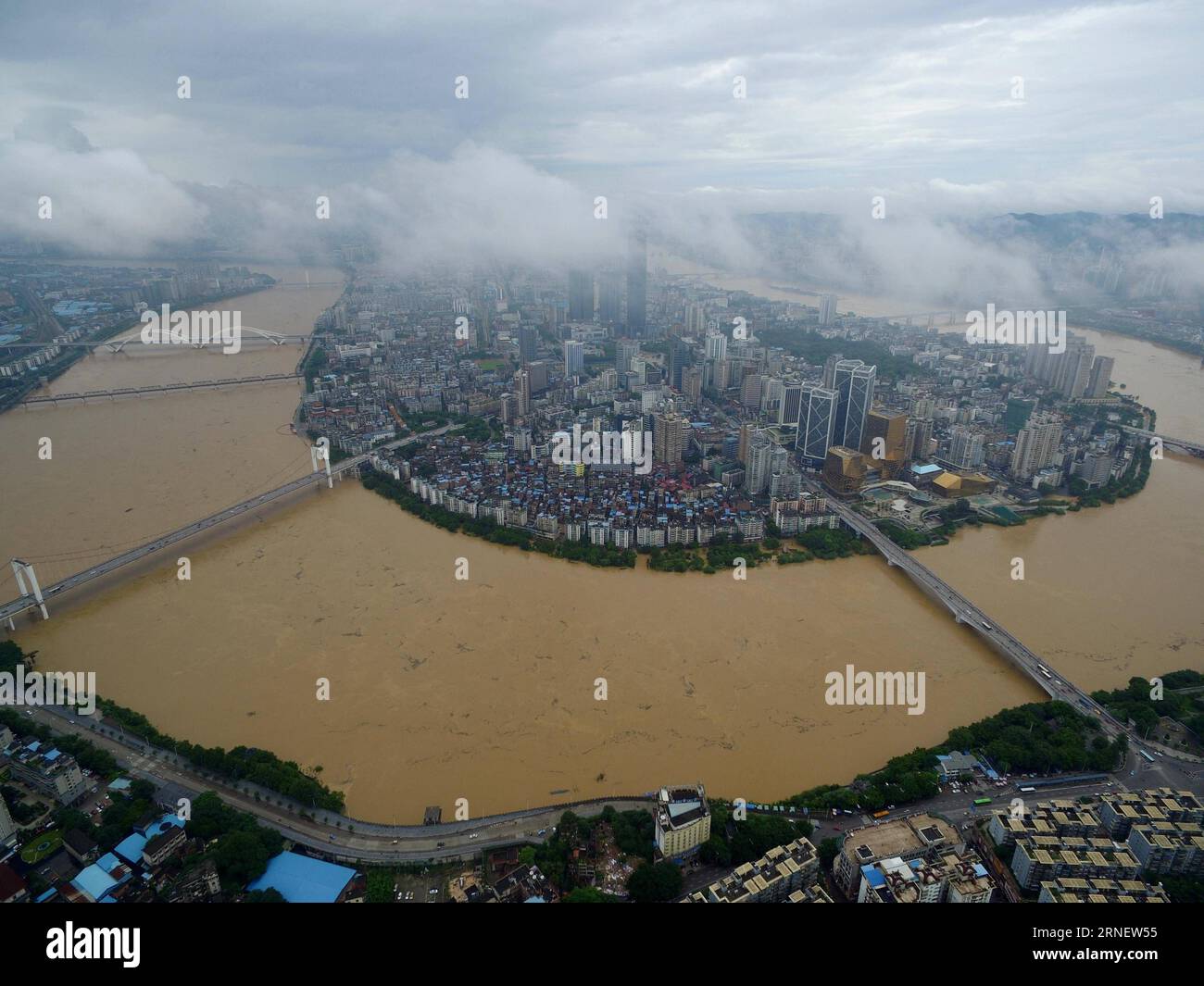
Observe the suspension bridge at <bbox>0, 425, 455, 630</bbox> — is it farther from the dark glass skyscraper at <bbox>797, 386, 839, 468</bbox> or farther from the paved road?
the dark glass skyscraper at <bbox>797, 386, 839, 468</bbox>

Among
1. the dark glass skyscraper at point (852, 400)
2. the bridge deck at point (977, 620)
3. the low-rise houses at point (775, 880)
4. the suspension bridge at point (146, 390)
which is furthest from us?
the suspension bridge at point (146, 390)

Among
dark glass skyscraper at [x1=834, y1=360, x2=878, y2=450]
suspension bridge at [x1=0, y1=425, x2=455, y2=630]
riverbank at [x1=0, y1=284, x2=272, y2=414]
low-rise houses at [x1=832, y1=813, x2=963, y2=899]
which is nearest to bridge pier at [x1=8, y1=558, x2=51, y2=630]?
suspension bridge at [x1=0, y1=425, x2=455, y2=630]

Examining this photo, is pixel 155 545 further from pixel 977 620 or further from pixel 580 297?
pixel 580 297

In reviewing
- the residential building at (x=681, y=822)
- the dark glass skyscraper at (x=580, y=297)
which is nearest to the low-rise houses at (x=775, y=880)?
the residential building at (x=681, y=822)

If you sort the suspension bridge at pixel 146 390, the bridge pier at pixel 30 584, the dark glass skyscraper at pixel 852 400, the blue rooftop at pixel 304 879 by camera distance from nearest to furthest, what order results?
the blue rooftop at pixel 304 879 < the bridge pier at pixel 30 584 < the dark glass skyscraper at pixel 852 400 < the suspension bridge at pixel 146 390

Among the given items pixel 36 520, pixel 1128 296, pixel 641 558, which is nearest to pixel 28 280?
pixel 36 520

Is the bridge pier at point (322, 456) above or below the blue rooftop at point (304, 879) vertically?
above

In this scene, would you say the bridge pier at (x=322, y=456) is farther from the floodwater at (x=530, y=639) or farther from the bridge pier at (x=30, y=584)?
the bridge pier at (x=30, y=584)

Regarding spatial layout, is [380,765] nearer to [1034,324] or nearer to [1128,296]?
[1034,324]

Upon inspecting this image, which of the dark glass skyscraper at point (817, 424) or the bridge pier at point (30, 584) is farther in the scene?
the dark glass skyscraper at point (817, 424)
